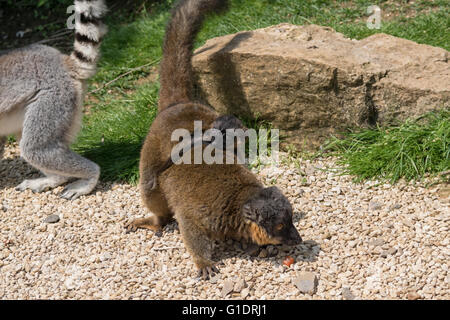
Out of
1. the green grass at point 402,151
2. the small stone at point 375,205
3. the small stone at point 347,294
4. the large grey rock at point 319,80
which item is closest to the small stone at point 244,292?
the small stone at point 347,294

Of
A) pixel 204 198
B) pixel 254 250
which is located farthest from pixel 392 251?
pixel 204 198

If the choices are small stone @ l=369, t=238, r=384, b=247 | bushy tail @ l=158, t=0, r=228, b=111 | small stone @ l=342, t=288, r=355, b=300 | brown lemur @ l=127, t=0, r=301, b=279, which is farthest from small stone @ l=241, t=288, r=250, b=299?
bushy tail @ l=158, t=0, r=228, b=111

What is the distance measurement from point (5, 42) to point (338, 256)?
6.87 m

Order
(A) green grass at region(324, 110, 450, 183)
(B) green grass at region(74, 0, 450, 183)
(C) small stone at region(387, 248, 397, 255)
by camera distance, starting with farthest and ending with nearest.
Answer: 1. (B) green grass at region(74, 0, 450, 183)
2. (A) green grass at region(324, 110, 450, 183)
3. (C) small stone at region(387, 248, 397, 255)

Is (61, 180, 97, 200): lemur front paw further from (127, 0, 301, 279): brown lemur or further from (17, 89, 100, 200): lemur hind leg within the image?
(127, 0, 301, 279): brown lemur

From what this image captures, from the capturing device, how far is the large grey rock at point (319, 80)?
4883 millimetres

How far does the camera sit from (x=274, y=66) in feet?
16.5

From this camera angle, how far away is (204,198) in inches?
158

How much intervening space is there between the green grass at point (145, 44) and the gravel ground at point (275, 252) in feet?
2.95

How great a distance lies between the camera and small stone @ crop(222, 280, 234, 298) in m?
3.84

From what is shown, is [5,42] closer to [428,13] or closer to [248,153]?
[248,153]

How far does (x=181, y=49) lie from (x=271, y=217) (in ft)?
6.22

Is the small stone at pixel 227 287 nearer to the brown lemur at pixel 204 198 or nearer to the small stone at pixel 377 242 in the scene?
the brown lemur at pixel 204 198

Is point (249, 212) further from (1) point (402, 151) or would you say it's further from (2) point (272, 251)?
(1) point (402, 151)
